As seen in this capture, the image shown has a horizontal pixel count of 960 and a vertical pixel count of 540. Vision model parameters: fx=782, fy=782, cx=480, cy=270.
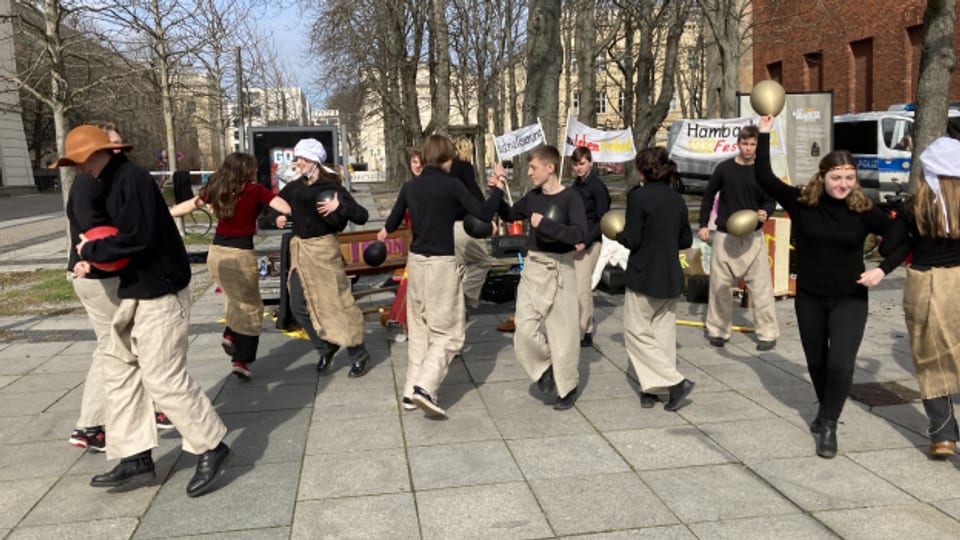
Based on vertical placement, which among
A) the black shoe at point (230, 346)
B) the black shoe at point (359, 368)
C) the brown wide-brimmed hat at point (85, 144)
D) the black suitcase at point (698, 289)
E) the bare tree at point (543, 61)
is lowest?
the black shoe at point (359, 368)

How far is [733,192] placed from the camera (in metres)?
6.66

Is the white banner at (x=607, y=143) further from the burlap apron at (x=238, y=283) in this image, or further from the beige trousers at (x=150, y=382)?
the beige trousers at (x=150, y=382)

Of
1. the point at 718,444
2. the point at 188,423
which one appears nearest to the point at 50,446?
the point at 188,423

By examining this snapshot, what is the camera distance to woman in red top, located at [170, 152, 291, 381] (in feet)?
18.2

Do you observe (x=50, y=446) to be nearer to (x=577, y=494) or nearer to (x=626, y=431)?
(x=577, y=494)

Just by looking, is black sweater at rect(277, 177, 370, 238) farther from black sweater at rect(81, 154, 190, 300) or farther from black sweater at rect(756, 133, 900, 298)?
black sweater at rect(756, 133, 900, 298)

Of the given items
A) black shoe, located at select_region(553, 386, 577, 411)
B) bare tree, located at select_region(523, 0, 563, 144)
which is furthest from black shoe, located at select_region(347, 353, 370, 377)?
bare tree, located at select_region(523, 0, 563, 144)

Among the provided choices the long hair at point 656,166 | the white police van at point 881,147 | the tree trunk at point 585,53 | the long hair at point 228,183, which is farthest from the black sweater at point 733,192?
the tree trunk at point 585,53

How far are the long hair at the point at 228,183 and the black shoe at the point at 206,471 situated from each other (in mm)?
2078

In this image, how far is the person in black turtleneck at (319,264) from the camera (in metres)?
5.82

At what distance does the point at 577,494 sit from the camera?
12.5 feet

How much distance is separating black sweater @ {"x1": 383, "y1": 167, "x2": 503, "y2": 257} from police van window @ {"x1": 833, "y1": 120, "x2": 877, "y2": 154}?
17.3 meters

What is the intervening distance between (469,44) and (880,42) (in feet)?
51.5

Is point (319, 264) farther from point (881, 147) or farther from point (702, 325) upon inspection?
point (881, 147)
